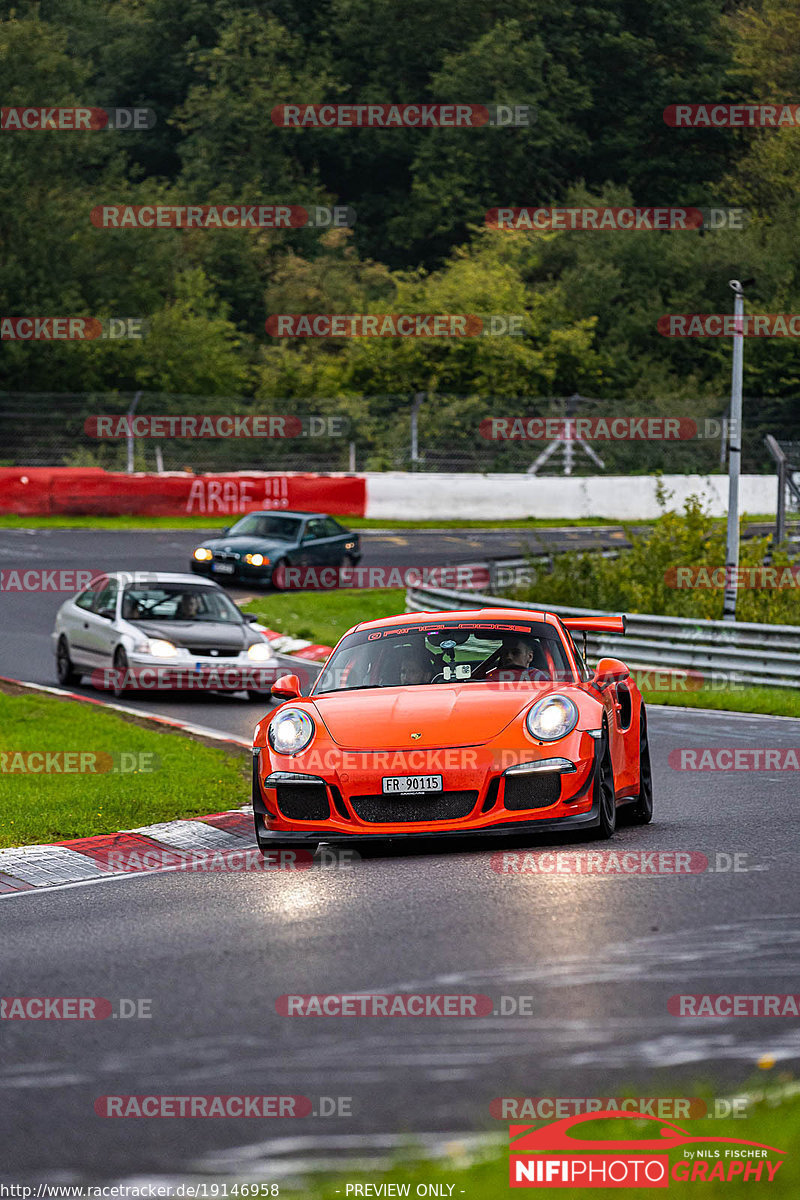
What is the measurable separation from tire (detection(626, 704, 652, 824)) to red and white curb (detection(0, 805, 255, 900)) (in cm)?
232

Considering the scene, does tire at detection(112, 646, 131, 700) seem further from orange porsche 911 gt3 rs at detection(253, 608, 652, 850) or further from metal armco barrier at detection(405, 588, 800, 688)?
orange porsche 911 gt3 rs at detection(253, 608, 652, 850)

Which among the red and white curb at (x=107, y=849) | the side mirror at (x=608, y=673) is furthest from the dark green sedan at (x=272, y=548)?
the side mirror at (x=608, y=673)

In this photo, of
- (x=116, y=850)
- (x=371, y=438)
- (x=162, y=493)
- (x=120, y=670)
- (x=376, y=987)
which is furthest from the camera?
(x=371, y=438)

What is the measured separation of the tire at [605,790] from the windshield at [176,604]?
10769mm

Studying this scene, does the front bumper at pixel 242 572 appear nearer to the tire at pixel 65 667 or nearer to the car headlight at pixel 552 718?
the tire at pixel 65 667

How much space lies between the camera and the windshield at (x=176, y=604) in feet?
65.3

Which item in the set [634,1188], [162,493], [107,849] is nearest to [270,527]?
[162,493]

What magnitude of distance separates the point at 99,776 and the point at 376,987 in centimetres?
715

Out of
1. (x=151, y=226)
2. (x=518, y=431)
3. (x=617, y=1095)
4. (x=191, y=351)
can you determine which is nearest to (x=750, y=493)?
(x=518, y=431)

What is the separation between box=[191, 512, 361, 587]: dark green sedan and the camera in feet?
103

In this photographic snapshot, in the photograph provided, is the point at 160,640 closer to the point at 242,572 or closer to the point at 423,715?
the point at 423,715

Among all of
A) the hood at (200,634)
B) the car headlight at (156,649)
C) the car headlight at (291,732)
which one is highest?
the car headlight at (291,732)

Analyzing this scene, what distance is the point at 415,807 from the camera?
360 inches

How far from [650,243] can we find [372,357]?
1590cm
